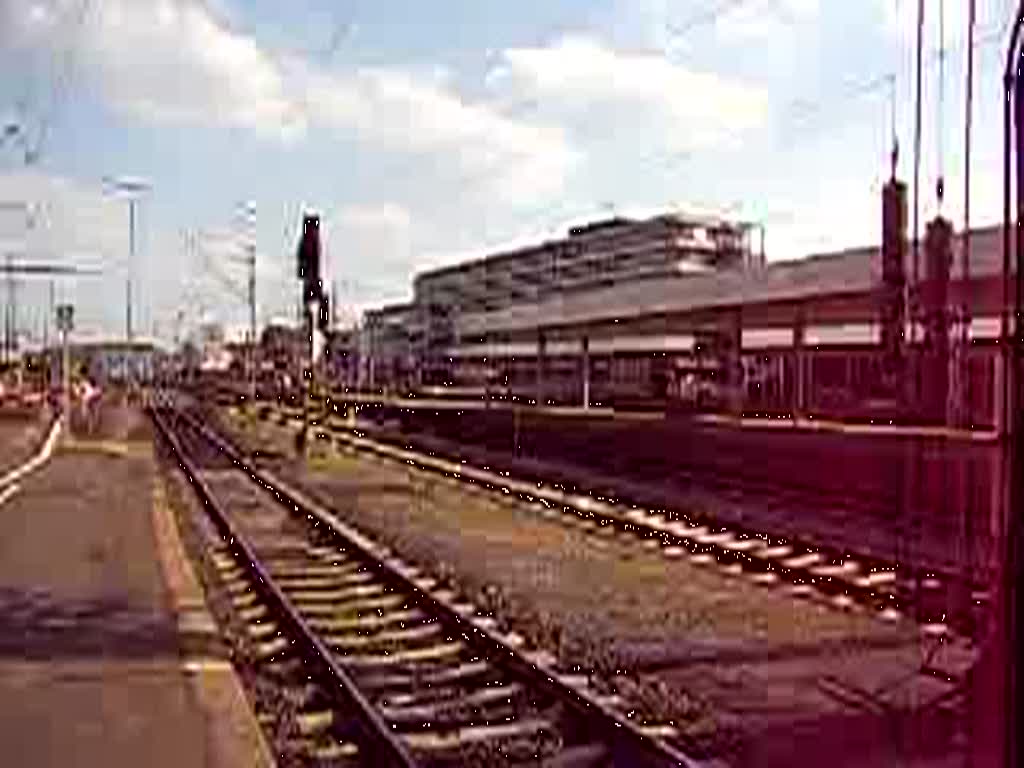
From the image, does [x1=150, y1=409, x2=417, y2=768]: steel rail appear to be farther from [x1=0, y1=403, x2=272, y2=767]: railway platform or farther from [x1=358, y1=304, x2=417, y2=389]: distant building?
[x1=358, y1=304, x2=417, y2=389]: distant building

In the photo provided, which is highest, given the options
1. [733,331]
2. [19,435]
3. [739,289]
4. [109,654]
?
[739,289]

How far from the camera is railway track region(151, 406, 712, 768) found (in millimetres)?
10117

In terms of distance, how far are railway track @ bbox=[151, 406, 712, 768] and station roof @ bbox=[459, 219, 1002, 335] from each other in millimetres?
11406

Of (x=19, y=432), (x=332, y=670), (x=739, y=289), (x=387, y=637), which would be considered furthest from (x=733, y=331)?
(x=332, y=670)

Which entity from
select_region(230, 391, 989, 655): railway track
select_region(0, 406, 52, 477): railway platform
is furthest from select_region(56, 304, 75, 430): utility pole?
select_region(230, 391, 989, 655): railway track

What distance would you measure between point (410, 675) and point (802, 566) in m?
7.32

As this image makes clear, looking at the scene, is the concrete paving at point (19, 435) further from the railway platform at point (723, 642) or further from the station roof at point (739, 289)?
the station roof at point (739, 289)

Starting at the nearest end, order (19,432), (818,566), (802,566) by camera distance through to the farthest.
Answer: (802,566)
(818,566)
(19,432)

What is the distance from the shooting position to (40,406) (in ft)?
267

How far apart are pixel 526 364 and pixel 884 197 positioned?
4280 inches

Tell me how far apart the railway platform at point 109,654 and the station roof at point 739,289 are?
13.2 meters

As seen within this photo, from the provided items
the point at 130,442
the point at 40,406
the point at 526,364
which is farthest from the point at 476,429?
the point at 526,364

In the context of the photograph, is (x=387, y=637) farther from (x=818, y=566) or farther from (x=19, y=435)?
(x=19, y=435)

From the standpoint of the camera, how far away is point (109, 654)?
1322 centimetres
